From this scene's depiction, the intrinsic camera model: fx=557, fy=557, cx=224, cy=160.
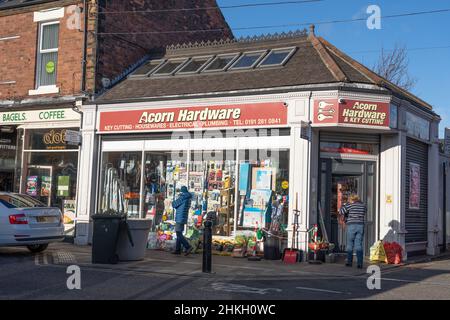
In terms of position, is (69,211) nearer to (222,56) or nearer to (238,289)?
(222,56)

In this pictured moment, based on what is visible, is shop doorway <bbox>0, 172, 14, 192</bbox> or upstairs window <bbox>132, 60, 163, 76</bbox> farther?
shop doorway <bbox>0, 172, 14, 192</bbox>

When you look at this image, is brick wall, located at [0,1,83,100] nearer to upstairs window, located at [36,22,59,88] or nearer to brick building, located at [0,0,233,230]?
brick building, located at [0,0,233,230]

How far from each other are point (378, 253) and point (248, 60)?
6.88 m

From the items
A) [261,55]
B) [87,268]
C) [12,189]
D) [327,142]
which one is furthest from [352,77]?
[12,189]

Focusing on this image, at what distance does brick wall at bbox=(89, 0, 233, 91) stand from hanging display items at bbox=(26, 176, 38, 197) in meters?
3.79

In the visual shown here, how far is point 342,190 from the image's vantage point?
15.0 metres

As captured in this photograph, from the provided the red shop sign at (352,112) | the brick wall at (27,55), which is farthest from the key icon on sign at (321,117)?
the brick wall at (27,55)

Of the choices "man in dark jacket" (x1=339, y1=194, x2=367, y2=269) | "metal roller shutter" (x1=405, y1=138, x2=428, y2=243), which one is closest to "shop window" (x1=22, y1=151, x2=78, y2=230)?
"man in dark jacket" (x1=339, y1=194, x2=367, y2=269)

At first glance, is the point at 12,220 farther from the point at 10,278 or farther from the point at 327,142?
the point at 327,142

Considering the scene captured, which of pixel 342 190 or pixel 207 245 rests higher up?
pixel 342 190

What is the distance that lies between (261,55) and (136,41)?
469 cm

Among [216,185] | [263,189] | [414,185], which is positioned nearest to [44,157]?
[216,185]

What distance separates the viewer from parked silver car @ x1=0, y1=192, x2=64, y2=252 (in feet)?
40.3

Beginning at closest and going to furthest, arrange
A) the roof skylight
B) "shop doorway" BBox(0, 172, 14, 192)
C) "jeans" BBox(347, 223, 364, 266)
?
"jeans" BBox(347, 223, 364, 266) → the roof skylight → "shop doorway" BBox(0, 172, 14, 192)
